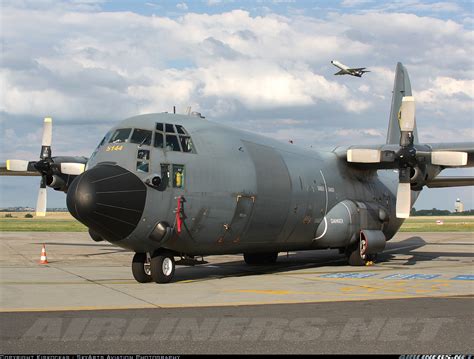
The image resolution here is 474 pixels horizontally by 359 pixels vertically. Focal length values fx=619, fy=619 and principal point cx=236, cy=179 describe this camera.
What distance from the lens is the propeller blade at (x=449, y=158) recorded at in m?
22.0

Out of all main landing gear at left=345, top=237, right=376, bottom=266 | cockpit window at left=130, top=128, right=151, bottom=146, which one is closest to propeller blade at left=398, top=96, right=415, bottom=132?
main landing gear at left=345, top=237, right=376, bottom=266

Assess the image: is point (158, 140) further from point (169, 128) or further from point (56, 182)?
point (56, 182)

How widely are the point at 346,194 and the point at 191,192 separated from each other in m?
9.30

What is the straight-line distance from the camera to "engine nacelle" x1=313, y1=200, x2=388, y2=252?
2236 cm

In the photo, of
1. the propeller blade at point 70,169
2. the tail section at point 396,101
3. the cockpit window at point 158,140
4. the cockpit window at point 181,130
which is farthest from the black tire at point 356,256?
the propeller blade at point 70,169

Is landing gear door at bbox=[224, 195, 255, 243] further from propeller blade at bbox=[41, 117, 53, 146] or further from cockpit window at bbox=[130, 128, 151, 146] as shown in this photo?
propeller blade at bbox=[41, 117, 53, 146]

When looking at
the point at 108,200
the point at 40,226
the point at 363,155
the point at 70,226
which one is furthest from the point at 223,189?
the point at 70,226

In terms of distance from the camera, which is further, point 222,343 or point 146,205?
point 146,205

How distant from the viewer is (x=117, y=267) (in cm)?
2247

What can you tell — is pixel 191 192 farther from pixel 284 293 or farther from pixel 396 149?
pixel 396 149

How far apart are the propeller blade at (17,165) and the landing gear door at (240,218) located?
1283 centimetres

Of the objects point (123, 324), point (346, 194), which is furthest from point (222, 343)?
point (346, 194)

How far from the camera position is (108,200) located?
47.9ft

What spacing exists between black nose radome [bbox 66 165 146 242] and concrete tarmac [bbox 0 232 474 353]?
1581 millimetres
